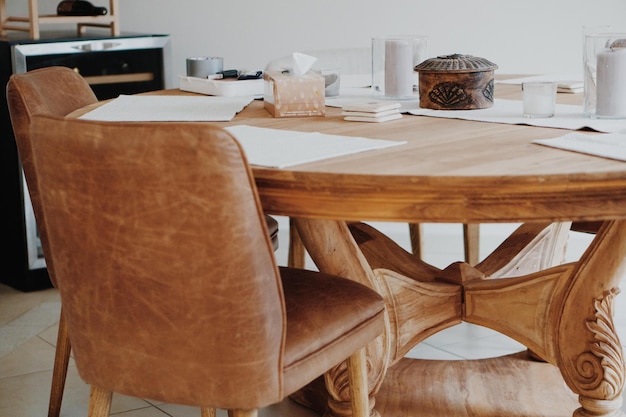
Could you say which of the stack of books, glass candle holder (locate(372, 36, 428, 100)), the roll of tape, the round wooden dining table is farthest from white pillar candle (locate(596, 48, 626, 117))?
the roll of tape

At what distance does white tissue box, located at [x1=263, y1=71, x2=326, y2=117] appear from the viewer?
7.07 ft

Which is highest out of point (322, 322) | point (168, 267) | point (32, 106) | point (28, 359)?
point (32, 106)

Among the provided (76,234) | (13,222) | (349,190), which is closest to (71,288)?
(76,234)

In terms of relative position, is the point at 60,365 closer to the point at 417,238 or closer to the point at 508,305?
the point at 508,305

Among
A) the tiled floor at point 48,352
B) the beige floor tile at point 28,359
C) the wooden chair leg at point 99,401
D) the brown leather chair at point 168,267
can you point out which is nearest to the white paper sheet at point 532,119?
the brown leather chair at point 168,267

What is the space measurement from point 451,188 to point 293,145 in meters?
0.39

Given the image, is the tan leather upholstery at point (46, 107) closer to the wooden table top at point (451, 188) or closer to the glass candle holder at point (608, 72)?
the wooden table top at point (451, 188)

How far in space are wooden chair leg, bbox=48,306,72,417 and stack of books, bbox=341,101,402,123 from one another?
86 centimetres

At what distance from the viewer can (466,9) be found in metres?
3.99

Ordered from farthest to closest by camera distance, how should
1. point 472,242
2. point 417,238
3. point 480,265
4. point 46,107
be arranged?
point 417,238, point 472,242, point 480,265, point 46,107

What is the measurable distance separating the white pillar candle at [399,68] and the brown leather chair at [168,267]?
41.9 inches

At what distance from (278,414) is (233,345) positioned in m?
1.07

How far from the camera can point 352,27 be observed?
4.02 meters

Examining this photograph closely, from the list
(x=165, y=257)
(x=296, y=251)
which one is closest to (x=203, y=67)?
(x=296, y=251)
